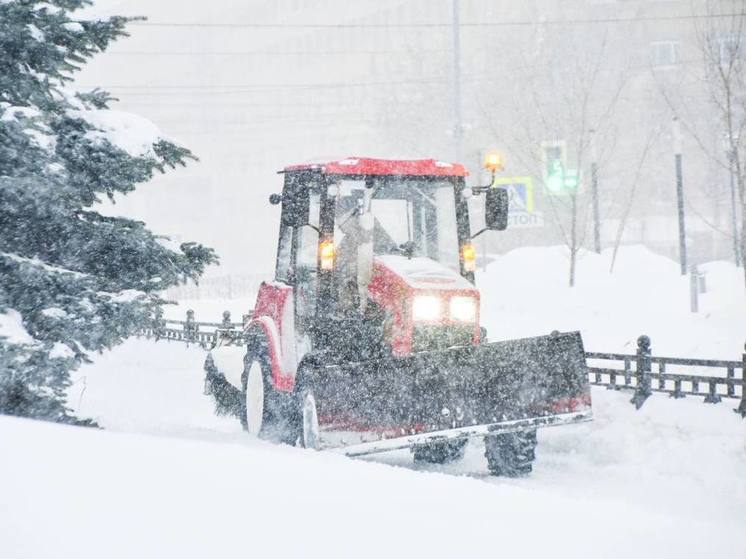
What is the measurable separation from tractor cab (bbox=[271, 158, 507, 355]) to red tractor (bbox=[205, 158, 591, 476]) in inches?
0.5

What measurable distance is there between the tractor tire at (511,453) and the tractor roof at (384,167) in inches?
105

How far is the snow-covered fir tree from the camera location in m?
8.95

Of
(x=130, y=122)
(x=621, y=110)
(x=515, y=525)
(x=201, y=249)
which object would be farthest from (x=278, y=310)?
(x=621, y=110)

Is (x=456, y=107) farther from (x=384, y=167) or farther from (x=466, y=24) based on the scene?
(x=466, y=24)

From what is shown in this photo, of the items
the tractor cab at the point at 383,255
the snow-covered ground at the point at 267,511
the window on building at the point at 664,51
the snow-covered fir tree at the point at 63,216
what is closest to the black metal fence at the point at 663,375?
the snow-covered fir tree at the point at 63,216

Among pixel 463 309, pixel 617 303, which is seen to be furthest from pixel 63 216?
pixel 617 303

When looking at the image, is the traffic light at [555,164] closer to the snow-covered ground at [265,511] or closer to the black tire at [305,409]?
the black tire at [305,409]

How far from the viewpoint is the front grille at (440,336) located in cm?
885

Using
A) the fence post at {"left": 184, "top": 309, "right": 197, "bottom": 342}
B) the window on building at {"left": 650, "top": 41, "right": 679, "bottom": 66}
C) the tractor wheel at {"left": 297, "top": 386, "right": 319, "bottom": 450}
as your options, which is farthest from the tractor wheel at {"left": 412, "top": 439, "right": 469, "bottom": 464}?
the window on building at {"left": 650, "top": 41, "right": 679, "bottom": 66}

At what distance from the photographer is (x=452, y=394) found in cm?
852

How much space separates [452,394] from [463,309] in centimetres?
90

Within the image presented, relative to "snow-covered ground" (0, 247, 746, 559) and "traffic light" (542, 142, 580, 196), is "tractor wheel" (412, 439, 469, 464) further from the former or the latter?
"traffic light" (542, 142, 580, 196)

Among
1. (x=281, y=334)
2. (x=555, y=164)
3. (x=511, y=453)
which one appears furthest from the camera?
(x=555, y=164)

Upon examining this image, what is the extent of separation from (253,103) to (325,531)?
83125mm
